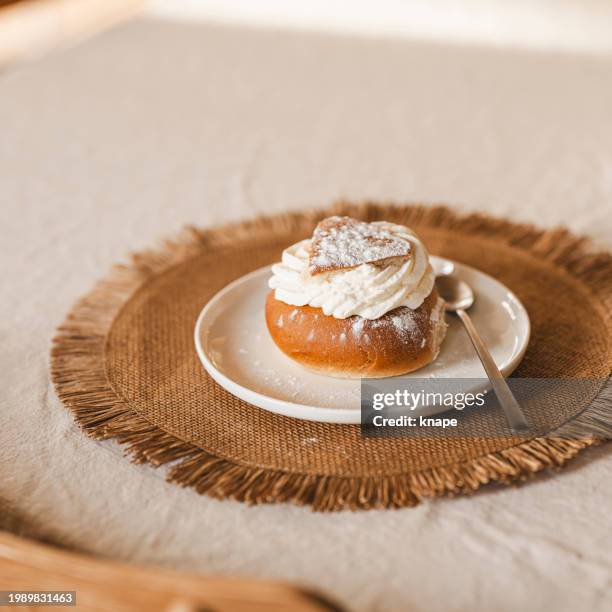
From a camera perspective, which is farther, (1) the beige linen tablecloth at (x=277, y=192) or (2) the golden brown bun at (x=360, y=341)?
(2) the golden brown bun at (x=360, y=341)

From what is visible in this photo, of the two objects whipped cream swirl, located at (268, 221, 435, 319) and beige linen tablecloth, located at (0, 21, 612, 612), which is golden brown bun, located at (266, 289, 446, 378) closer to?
whipped cream swirl, located at (268, 221, 435, 319)

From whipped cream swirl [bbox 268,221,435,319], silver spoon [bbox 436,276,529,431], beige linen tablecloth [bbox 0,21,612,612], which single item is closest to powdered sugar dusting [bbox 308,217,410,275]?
whipped cream swirl [bbox 268,221,435,319]

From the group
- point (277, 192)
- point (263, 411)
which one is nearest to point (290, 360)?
point (263, 411)

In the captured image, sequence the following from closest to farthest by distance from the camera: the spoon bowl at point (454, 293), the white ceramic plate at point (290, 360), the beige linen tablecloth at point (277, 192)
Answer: the beige linen tablecloth at point (277, 192) < the white ceramic plate at point (290, 360) < the spoon bowl at point (454, 293)

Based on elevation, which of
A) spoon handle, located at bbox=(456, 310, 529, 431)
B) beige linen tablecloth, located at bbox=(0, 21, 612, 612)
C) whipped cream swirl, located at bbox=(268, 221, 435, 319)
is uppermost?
whipped cream swirl, located at bbox=(268, 221, 435, 319)

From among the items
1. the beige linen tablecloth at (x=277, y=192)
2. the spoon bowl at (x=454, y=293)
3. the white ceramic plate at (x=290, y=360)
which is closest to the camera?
the beige linen tablecloth at (x=277, y=192)

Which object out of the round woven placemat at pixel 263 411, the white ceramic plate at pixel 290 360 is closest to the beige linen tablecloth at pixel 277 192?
the round woven placemat at pixel 263 411

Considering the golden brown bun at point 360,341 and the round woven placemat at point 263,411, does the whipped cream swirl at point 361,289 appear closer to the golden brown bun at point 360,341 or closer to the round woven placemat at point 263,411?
the golden brown bun at point 360,341
